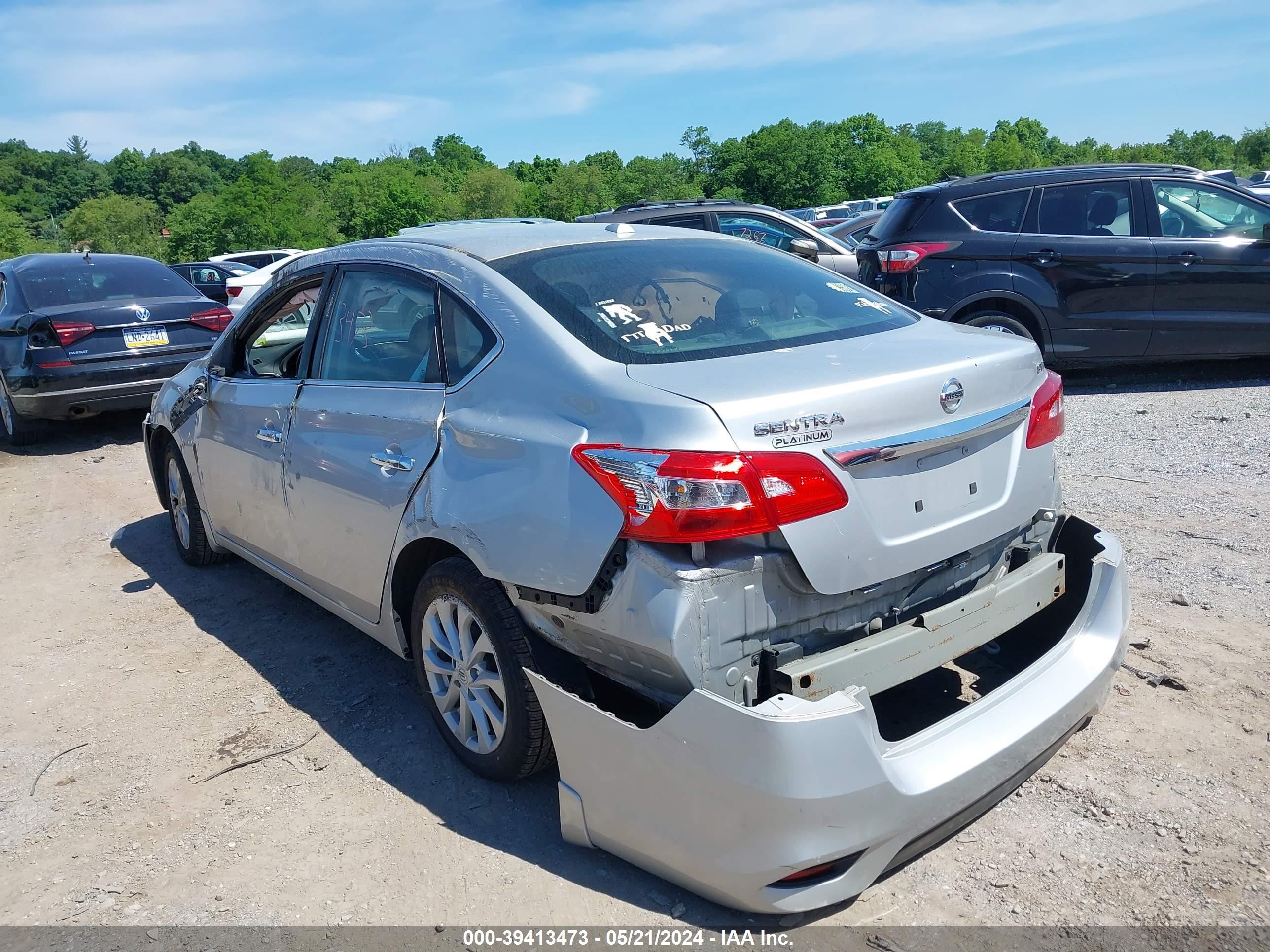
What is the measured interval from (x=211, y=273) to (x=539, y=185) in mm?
81760

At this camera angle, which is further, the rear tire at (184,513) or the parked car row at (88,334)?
the parked car row at (88,334)

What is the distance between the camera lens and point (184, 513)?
541 centimetres

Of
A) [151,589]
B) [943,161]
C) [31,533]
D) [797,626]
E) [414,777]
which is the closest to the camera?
[797,626]

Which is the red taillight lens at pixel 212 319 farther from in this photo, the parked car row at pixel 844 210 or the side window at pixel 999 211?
the parked car row at pixel 844 210

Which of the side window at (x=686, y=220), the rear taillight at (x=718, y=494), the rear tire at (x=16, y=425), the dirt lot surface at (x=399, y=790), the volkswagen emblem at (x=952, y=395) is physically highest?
the side window at (x=686, y=220)

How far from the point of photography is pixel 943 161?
3666 inches

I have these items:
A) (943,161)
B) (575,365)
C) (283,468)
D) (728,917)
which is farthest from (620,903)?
(943,161)

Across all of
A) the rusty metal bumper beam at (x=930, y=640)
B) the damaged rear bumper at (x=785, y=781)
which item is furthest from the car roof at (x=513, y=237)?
the rusty metal bumper beam at (x=930, y=640)

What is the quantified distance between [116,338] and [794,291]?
7.45 meters

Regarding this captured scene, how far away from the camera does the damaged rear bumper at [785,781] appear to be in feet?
7.15

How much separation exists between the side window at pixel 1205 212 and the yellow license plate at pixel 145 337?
8.66 metres

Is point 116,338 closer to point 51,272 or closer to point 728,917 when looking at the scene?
point 51,272

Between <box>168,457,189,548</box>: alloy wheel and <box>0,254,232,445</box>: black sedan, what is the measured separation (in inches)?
142

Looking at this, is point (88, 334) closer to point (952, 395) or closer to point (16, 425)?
point (16, 425)
